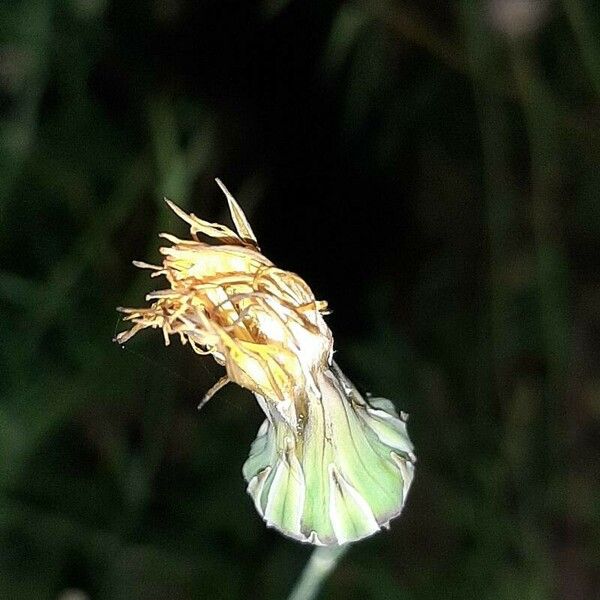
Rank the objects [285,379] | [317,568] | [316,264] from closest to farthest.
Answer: [285,379]
[317,568]
[316,264]

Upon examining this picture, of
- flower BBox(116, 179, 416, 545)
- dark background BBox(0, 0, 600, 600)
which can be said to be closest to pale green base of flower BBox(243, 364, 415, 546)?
flower BBox(116, 179, 416, 545)

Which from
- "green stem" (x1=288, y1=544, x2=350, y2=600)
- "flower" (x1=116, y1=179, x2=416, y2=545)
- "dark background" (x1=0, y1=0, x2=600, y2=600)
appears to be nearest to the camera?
"flower" (x1=116, y1=179, x2=416, y2=545)

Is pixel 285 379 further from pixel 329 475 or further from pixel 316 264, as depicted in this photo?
pixel 316 264

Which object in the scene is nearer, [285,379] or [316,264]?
[285,379]

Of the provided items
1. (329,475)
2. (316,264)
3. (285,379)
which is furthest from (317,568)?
(316,264)

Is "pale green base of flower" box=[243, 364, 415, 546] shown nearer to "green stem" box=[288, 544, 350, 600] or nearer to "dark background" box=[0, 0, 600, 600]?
"green stem" box=[288, 544, 350, 600]

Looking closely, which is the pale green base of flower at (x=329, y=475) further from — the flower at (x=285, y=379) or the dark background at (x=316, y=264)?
the dark background at (x=316, y=264)

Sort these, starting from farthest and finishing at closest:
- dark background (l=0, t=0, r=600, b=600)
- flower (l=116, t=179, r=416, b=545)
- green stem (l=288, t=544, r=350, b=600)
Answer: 1. dark background (l=0, t=0, r=600, b=600)
2. green stem (l=288, t=544, r=350, b=600)
3. flower (l=116, t=179, r=416, b=545)
